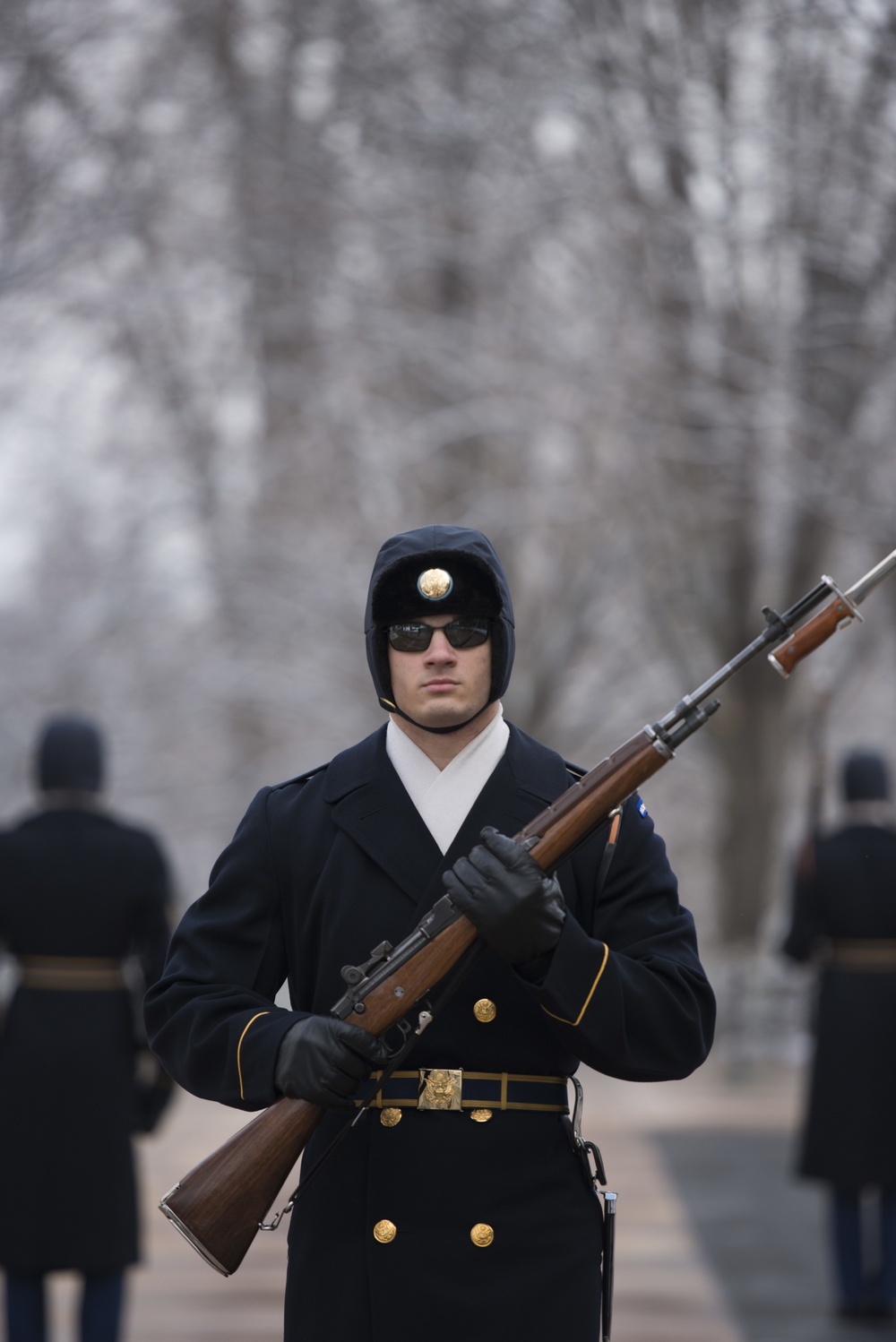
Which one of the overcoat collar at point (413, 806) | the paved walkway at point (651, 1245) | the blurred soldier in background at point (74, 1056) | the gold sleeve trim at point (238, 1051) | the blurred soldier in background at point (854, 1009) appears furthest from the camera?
the blurred soldier in background at point (854, 1009)

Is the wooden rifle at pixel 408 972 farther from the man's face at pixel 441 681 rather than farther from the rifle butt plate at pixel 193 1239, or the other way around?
the man's face at pixel 441 681

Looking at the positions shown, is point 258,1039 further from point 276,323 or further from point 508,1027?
point 276,323

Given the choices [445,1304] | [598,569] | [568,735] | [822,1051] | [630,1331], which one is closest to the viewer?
[445,1304]

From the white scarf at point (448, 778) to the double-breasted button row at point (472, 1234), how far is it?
0.58 m

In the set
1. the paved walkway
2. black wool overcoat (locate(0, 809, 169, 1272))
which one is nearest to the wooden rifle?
black wool overcoat (locate(0, 809, 169, 1272))

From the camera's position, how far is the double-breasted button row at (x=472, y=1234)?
2.92m

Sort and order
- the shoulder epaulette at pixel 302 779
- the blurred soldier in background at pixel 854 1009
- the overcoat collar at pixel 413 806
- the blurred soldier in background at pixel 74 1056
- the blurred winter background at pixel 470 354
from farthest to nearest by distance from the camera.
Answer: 1. the blurred winter background at pixel 470 354
2. the blurred soldier in background at pixel 854 1009
3. the blurred soldier in background at pixel 74 1056
4. the shoulder epaulette at pixel 302 779
5. the overcoat collar at pixel 413 806

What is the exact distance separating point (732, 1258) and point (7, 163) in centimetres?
627

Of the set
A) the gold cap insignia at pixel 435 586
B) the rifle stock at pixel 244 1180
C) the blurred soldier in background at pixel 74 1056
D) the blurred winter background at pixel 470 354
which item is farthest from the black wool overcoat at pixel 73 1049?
the blurred winter background at pixel 470 354

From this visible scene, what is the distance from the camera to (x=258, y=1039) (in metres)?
2.90

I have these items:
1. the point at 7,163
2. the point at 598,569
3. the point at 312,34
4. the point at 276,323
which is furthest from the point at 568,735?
the point at 7,163

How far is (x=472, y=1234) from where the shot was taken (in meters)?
2.93

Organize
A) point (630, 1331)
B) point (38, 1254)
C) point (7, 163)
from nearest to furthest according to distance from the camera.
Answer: point (38, 1254)
point (630, 1331)
point (7, 163)

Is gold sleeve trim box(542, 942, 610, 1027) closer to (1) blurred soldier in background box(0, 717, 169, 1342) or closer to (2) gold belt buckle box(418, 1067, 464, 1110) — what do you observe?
(2) gold belt buckle box(418, 1067, 464, 1110)
